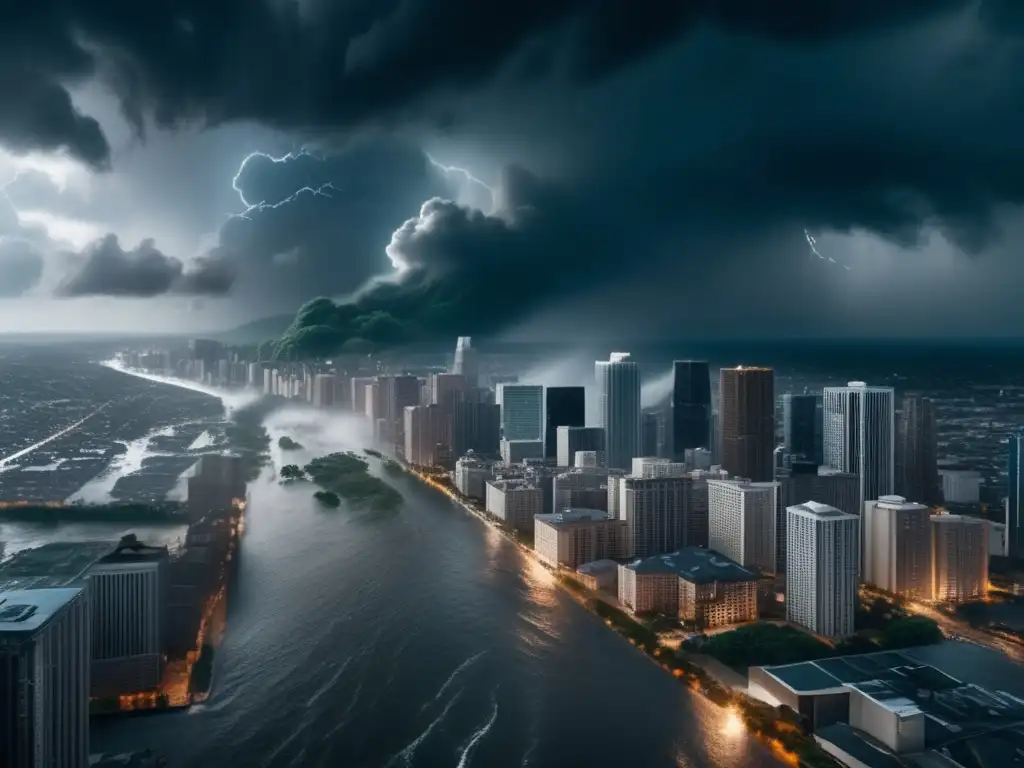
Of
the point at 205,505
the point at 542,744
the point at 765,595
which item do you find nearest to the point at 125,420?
the point at 205,505

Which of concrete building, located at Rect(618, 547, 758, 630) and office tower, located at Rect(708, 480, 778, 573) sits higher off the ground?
office tower, located at Rect(708, 480, 778, 573)

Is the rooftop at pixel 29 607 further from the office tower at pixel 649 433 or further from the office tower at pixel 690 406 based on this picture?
the office tower at pixel 649 433

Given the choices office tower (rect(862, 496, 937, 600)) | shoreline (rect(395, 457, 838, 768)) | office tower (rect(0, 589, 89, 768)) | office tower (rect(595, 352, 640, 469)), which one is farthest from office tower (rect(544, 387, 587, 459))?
office tower (rect(0, 589, 89, 768))

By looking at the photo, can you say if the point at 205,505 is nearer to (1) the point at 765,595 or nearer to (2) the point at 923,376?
(1) the point at 765,595

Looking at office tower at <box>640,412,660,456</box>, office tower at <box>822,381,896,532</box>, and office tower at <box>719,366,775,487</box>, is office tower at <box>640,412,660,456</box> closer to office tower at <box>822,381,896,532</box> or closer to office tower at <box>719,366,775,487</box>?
office tower at <box>719,366,775,487</box>

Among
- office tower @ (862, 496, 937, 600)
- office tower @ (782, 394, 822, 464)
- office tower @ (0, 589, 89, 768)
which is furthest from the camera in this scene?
office tower @ (782, 394, 822, 464)

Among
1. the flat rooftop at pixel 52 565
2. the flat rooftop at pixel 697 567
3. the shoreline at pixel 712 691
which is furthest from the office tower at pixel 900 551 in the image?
the flat rooftop at pixel 52 565
